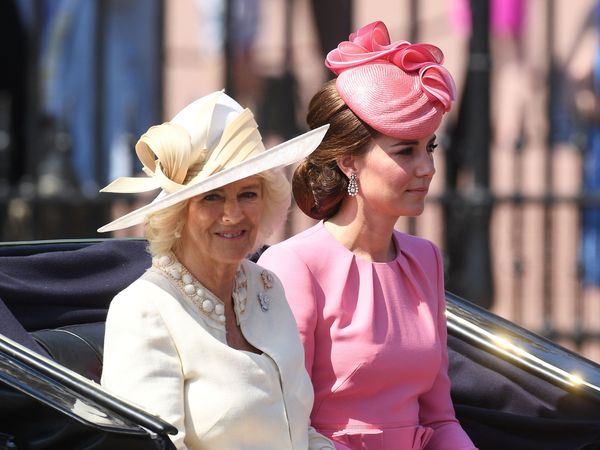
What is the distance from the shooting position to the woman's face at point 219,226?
267 cm

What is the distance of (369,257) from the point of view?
3221mm

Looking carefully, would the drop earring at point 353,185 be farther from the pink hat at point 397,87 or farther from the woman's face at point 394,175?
the pink hat at point 397,87

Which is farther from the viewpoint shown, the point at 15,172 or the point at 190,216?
the point at 15,172

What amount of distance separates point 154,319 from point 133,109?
4.58 metres

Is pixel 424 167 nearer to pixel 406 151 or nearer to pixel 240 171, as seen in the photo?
pixel 406 151

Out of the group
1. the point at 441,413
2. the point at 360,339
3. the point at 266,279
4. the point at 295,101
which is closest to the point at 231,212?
the point at 266,279

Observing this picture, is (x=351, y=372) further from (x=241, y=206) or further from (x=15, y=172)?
(x=15, y=172)

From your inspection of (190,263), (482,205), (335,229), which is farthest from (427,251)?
(482,205)

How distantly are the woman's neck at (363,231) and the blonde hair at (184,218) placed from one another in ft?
1.25

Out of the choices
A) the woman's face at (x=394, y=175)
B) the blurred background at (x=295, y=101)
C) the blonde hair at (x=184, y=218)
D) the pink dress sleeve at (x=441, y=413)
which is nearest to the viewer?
the blonde hair at (x=184, y=218)

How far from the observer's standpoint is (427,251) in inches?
132

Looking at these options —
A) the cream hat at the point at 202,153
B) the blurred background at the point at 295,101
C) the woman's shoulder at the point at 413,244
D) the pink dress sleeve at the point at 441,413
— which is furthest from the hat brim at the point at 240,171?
the blurred background at the point at 295,101

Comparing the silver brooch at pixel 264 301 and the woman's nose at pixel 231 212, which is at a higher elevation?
the woman's nose at pixel 231 212

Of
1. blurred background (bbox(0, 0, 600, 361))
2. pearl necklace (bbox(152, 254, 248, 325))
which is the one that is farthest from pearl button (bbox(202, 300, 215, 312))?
blurred background (bbox(0, 0, 600, 361))
